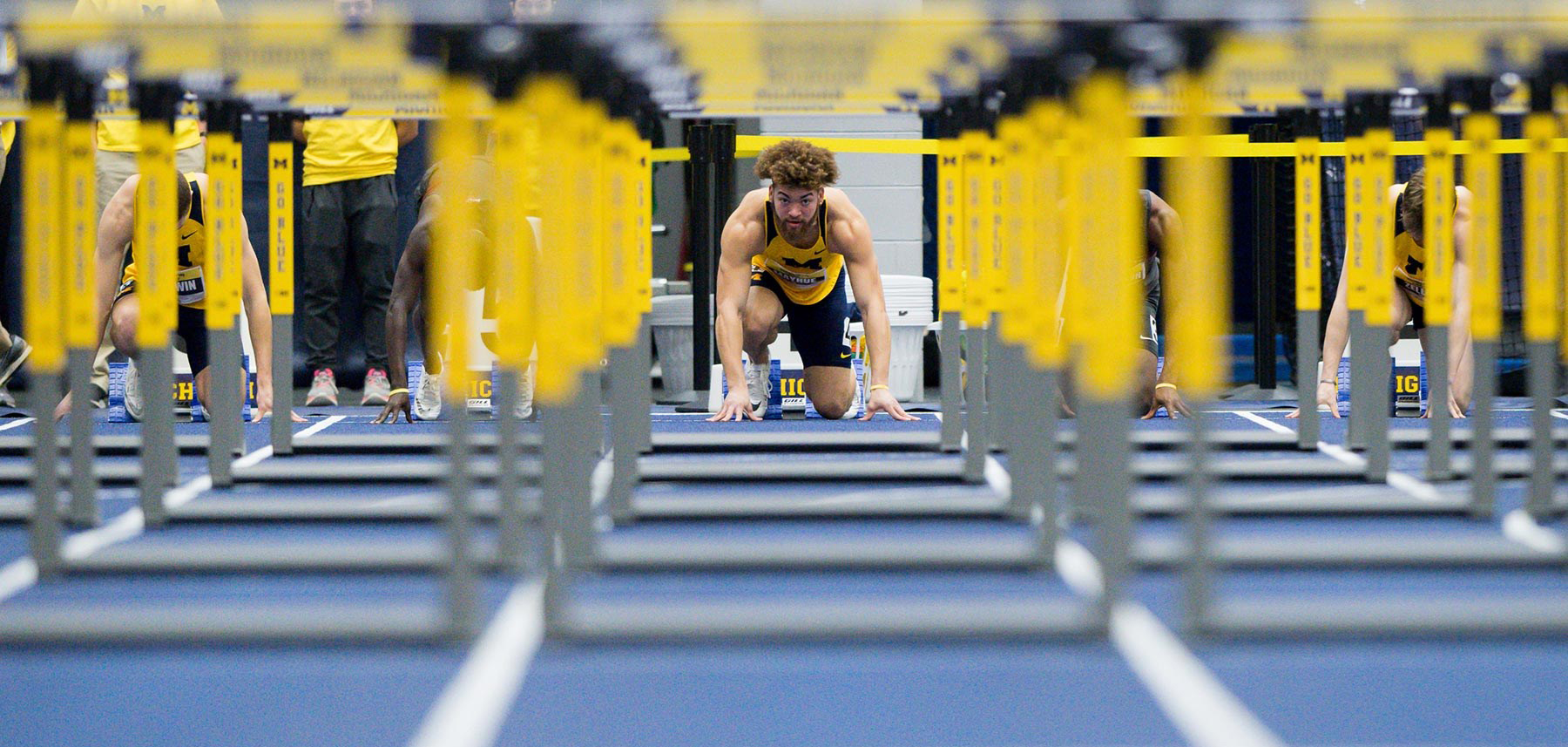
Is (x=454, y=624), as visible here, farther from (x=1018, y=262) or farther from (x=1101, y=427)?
(x=1018, y=262)

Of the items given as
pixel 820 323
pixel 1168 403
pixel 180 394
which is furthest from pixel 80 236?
pixel 1168 403

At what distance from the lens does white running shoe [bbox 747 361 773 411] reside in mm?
8539

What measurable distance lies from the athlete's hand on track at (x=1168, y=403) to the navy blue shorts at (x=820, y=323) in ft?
5.32

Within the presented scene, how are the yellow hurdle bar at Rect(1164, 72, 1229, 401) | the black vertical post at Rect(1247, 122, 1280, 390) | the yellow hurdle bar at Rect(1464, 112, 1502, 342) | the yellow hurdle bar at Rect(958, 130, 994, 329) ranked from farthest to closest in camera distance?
the black vertical post at Rect(1247, 122, 1280, 390) → the yellow hurdle bar at Rect(958, 130, 994, 329) → the yellow hurdle bar at Rect(1464, 112, 1502, 342) → the yellow hurdle bar at Rect(1164, 72, 1229, 401)

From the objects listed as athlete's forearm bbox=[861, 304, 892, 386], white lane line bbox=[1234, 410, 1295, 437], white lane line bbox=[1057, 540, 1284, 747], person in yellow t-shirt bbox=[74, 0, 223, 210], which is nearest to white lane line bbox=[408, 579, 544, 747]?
white lane line bbox=[1057, 540, 1284, 747]

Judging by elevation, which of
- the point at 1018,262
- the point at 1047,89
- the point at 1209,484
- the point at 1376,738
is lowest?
the point at 1376,738

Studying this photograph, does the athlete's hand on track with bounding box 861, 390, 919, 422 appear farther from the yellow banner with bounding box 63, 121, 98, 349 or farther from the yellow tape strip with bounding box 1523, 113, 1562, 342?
the yellow banner with bounding box 63, 121, 98, 349

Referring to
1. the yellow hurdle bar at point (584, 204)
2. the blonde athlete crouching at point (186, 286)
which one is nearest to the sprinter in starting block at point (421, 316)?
the blonde athlete crouching at point (186, 286)

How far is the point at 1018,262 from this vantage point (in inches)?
158

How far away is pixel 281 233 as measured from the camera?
625 cm

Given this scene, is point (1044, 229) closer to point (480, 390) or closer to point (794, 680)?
point (794, 680)

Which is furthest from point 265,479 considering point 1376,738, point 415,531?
point 1376,738

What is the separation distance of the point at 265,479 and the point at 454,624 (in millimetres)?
2722

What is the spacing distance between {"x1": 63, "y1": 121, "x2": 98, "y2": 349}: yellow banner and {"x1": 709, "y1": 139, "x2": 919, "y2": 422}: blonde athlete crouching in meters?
3.38
